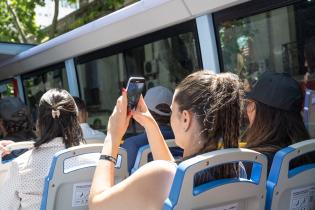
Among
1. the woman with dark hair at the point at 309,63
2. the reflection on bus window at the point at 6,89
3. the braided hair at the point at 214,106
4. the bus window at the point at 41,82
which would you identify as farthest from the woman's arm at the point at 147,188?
the reflection on bus window at the point at 6,89

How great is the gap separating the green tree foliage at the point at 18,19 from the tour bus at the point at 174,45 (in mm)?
4020

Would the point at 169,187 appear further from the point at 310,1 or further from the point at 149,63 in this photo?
the point at 149,63

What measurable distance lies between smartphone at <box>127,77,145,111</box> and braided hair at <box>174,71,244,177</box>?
22cm

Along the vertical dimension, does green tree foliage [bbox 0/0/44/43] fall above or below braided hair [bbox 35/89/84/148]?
above

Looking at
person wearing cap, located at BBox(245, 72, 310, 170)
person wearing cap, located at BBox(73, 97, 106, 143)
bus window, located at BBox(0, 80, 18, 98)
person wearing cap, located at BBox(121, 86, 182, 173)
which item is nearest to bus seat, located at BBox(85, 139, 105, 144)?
person wearing cap, located at BBox(73, 97, 106, 143)

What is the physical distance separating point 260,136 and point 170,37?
1888mm

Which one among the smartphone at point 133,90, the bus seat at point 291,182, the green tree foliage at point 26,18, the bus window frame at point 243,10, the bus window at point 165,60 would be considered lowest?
the bus seat at point 291,182

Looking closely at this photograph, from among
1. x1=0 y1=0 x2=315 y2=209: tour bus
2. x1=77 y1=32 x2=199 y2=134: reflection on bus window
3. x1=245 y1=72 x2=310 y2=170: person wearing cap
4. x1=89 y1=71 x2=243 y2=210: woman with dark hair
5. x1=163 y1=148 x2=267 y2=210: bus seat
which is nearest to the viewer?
x1=163 y1=148 x2=267 y2=210: bus seat

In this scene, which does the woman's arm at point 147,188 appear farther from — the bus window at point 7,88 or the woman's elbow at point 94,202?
the bus window at point 7,88

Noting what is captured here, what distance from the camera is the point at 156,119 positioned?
3.28 meters

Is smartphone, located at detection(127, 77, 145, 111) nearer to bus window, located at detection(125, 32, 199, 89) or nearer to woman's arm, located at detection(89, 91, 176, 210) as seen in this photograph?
woman's arm, located at detection(89, 91, 176, 210)

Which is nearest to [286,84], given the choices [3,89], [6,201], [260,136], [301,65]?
[260,136]

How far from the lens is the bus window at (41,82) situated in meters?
5.95

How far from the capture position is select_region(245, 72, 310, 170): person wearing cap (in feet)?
7.29
